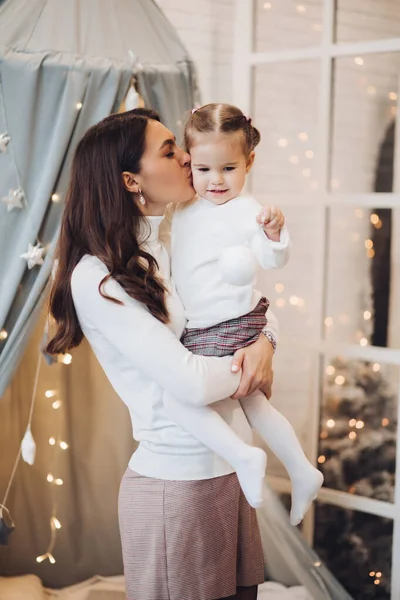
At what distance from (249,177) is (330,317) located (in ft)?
1.83

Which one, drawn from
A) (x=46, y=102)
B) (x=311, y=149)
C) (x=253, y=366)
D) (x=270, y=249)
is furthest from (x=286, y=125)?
(x=253, y=366)

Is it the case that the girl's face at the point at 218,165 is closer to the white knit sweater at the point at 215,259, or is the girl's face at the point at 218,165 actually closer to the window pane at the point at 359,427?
the white knit sweater at the point at 215,259

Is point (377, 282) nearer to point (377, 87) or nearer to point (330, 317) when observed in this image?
point (330, 317)

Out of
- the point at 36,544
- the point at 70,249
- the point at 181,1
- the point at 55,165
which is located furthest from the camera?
the point at 181,1

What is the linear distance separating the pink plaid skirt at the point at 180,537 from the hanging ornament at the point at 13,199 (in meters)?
0.82

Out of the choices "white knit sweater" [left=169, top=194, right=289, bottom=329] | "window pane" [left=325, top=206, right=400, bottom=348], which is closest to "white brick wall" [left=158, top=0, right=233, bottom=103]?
"window pane" [left=325, top=206, right=400, bottom=348]

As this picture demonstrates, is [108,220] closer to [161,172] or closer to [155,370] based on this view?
[161,172]

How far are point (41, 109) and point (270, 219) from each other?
848mm

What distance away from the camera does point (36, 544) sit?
8.10 feet

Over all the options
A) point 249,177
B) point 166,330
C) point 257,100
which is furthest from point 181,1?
point 166,330

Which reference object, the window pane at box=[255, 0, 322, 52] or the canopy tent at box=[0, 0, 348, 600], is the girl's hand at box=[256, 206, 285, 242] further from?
the window pane at box=[255, 0, 322, 52]

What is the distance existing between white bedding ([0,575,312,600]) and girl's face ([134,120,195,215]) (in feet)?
4.58

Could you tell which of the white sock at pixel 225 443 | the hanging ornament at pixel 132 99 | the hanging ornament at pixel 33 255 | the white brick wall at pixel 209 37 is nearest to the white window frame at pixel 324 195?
the white brick wall at pixel 209 37

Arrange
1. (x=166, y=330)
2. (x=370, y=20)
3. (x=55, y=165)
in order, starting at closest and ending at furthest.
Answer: (x=166, y=330) → (x=55, y=165) → (x=370, y=20)
